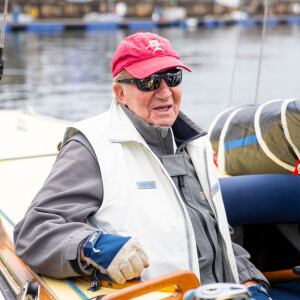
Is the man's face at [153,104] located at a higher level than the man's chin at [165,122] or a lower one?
higher

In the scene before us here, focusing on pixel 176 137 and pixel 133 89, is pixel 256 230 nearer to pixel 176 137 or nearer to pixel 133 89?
pixel 176 137

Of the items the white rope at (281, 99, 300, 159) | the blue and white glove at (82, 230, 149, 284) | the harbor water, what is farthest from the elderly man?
the harbor water

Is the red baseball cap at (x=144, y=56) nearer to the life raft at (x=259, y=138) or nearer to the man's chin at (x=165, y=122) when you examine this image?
the man's chin at (x=165, y=122)

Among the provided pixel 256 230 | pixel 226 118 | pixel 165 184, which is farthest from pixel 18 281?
pixel 226 118

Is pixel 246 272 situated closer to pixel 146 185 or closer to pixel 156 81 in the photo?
pixel 146 185

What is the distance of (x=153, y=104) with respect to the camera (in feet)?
6.36

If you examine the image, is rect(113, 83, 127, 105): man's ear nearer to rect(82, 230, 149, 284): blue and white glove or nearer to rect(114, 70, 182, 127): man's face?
rect(114, 70, 182, 127): man's face

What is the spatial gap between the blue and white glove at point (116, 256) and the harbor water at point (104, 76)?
617cm

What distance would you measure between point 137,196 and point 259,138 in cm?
105

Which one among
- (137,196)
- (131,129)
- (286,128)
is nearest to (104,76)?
(286,128)

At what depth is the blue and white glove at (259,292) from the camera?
1.92 meters

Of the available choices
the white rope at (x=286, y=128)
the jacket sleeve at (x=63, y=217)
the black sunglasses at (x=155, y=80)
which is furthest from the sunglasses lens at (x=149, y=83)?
the white rope at (x=286, y=128)

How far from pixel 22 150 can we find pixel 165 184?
6.11 feet

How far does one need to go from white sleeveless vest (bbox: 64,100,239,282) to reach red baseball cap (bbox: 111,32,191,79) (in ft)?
0.61
